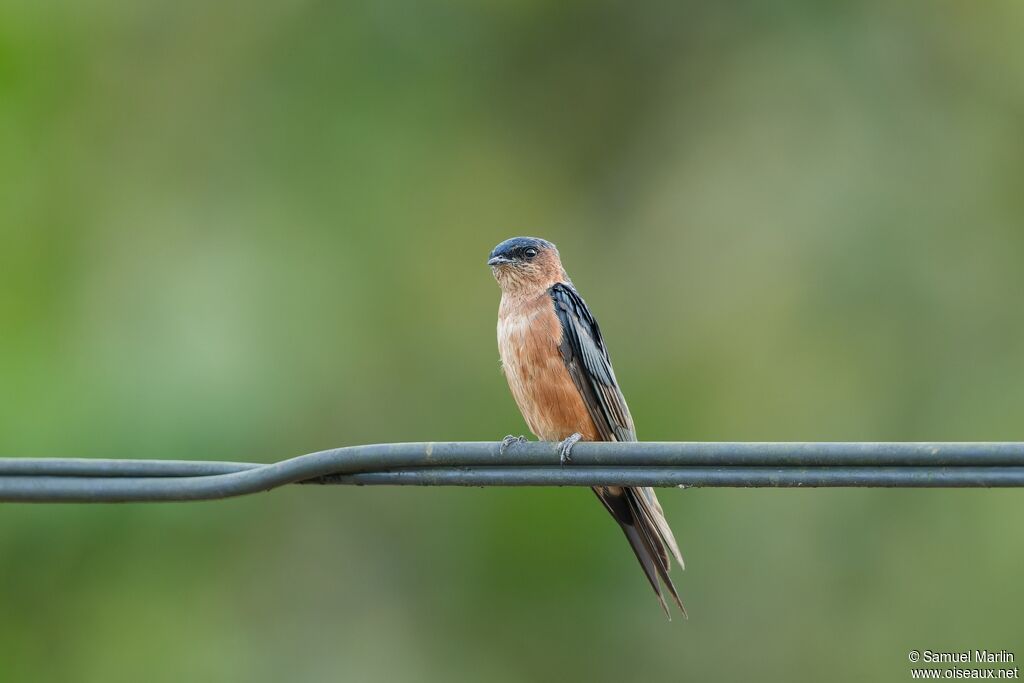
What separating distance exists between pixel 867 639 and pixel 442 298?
5.87m

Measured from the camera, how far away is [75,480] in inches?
159

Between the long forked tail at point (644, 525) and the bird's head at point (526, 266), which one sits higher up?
the bird's head at point (526, 266)

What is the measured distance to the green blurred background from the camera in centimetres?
1198

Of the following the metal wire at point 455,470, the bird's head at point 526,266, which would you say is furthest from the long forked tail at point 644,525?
the metal wire at point 455,470

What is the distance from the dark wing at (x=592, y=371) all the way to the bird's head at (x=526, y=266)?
35 cm

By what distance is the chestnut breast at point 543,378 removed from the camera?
237 inches

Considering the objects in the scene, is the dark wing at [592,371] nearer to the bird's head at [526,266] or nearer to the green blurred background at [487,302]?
the bird's head at [526,266]


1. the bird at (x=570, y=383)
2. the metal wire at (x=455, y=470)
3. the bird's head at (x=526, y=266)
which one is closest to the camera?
the metal wire at (x=455, y=470)

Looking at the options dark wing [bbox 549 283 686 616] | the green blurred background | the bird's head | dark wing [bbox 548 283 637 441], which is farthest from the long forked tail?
the green blurred background

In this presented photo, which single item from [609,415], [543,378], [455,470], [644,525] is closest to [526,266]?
[543,378]

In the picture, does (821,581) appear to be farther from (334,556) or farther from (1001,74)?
(1001,74)

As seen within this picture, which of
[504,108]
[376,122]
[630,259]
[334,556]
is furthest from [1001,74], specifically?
[334,556]

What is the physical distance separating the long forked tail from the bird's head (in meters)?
1.34

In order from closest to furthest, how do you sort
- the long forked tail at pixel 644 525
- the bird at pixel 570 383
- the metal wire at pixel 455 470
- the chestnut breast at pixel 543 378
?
1. the metal wire at pixel 455 470
2. the long forked tail at pixel 644 525
3. the bird at pixel 570 383
4. the chestnut breast at pixel 543 378
